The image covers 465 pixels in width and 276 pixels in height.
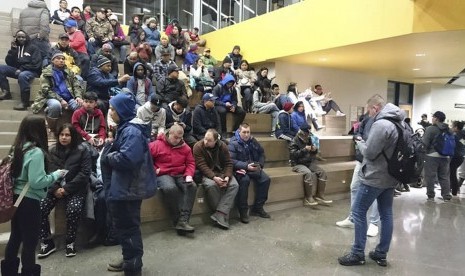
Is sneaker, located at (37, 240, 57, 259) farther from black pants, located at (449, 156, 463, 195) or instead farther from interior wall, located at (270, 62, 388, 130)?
black pants, located at (449, 156, 463, 195)

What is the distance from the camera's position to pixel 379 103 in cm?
362

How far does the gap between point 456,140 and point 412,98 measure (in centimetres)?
762

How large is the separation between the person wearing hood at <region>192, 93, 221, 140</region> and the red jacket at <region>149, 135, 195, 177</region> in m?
1.32

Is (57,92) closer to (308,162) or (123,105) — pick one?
(123,105)

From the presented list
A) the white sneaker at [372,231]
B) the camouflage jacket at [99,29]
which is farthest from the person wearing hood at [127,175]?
the camouflage jacket at [99,29]

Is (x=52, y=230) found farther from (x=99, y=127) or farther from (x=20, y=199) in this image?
(x=99, y=127)

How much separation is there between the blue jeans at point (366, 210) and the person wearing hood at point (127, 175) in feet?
→ 6.54

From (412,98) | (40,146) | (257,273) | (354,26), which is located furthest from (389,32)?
(412,98)

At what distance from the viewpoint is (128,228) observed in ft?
9.56

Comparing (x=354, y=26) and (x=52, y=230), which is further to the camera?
(x=354, y=26)

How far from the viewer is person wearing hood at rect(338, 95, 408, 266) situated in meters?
3.26

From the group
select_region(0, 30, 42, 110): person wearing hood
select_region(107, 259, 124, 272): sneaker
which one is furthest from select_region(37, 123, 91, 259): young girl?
select_region(0, 30, 42, 110): person wearing hood

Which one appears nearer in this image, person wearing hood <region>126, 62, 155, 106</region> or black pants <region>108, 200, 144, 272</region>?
black pants <region>108, 200, 144, 272</region>

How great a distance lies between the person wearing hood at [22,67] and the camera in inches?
213
